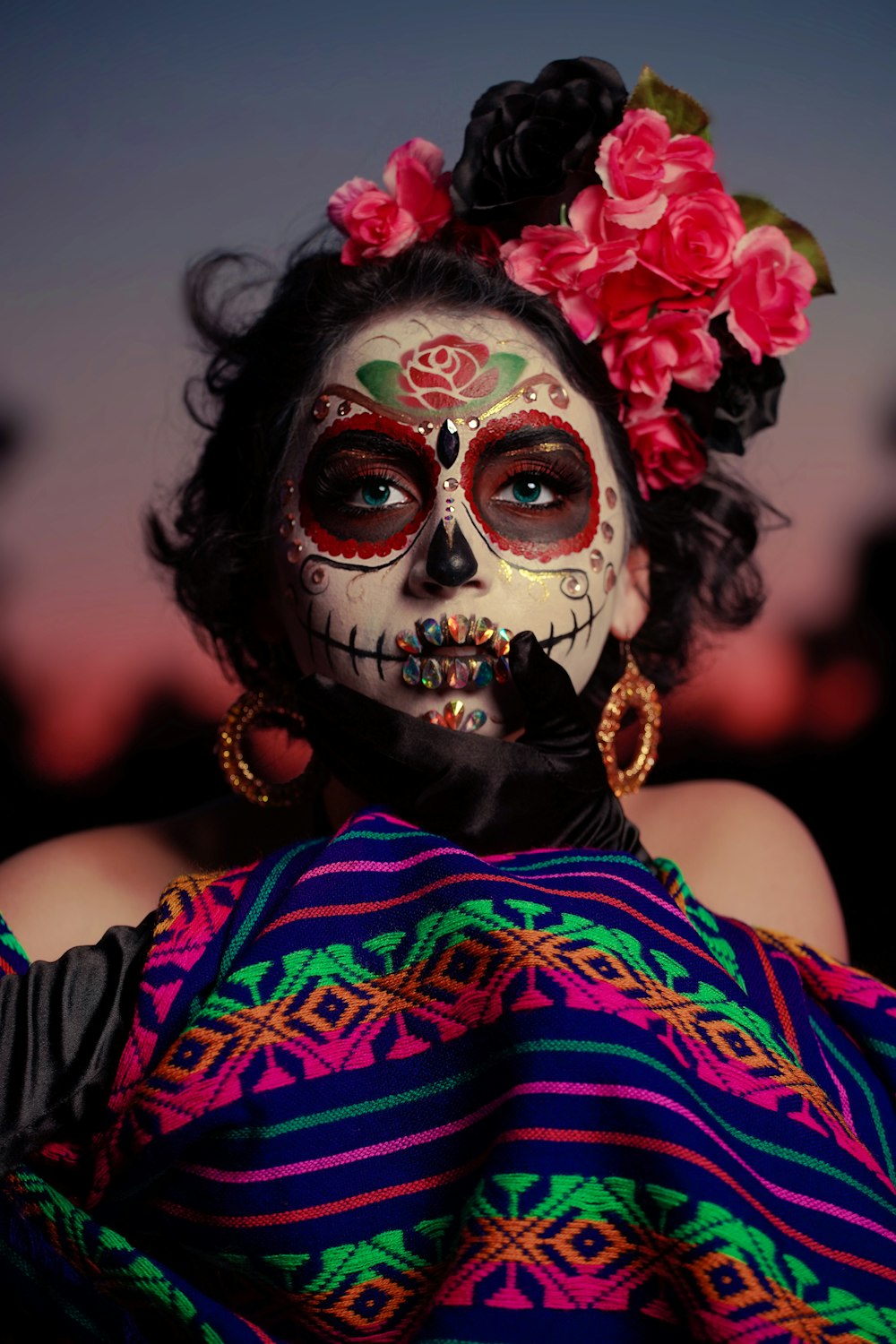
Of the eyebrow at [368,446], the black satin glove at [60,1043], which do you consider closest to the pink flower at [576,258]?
the eyebrow at [368,446]

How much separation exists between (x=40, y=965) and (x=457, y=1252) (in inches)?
16.5

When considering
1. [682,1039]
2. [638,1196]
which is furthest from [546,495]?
[638,1196]

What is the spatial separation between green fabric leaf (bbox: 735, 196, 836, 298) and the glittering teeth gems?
26.5 inches

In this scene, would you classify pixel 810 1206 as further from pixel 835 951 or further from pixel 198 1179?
pixel 835 951

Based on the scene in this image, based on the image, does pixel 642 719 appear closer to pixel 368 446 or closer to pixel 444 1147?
pixel 368 446

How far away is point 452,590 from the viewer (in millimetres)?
1318

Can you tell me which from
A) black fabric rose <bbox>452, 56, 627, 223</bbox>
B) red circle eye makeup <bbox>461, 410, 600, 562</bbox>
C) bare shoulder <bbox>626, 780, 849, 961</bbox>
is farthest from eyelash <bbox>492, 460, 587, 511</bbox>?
bare shoulder <bbox>626, 780, 849, 961</bbox>

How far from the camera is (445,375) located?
1383 millimetres

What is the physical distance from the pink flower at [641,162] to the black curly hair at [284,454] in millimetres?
137

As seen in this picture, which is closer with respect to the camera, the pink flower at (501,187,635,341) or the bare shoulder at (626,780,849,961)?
the pink flower at (501,187,635,341)

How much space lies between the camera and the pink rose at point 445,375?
1368mm

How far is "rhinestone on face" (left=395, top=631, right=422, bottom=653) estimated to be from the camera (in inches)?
51.8

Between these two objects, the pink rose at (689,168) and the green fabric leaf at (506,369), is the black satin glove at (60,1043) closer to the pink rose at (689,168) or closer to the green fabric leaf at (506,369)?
the green fabric leaf at (506,369)

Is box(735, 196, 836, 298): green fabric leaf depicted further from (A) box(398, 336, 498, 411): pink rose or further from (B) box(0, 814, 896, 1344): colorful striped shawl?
(B) box(0, 814, 896, 1344): colorful striped shawl
